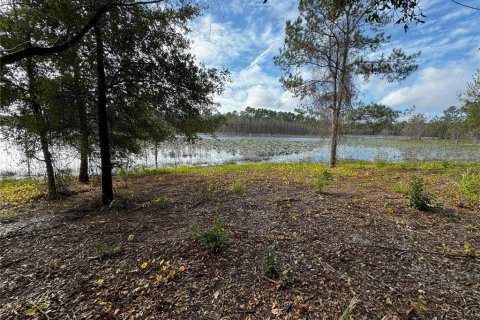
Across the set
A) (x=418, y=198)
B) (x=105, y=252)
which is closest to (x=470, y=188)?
(x=418, y=198)

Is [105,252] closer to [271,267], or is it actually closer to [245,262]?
[245,262]

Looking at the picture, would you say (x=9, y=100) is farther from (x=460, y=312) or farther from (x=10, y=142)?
(x=460, y=312)

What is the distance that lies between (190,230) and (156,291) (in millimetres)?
1250

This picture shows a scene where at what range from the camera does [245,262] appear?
261 cm

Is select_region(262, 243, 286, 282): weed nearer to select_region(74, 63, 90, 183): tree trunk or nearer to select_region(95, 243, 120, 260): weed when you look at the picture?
select_region(95, 243, 120, 260): weed

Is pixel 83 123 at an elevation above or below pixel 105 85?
below

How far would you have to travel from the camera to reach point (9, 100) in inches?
195

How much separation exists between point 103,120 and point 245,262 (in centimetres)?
383

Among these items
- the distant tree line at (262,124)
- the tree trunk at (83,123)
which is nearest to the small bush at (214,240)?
the tree trunk at (83,123)

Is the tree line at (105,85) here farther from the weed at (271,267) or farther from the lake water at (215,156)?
the weed at (271,267)

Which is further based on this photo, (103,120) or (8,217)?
(103,120)

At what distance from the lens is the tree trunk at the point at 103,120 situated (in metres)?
4.14

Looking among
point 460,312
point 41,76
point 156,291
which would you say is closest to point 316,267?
point 460,312

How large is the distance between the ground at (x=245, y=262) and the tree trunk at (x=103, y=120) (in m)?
0.45
